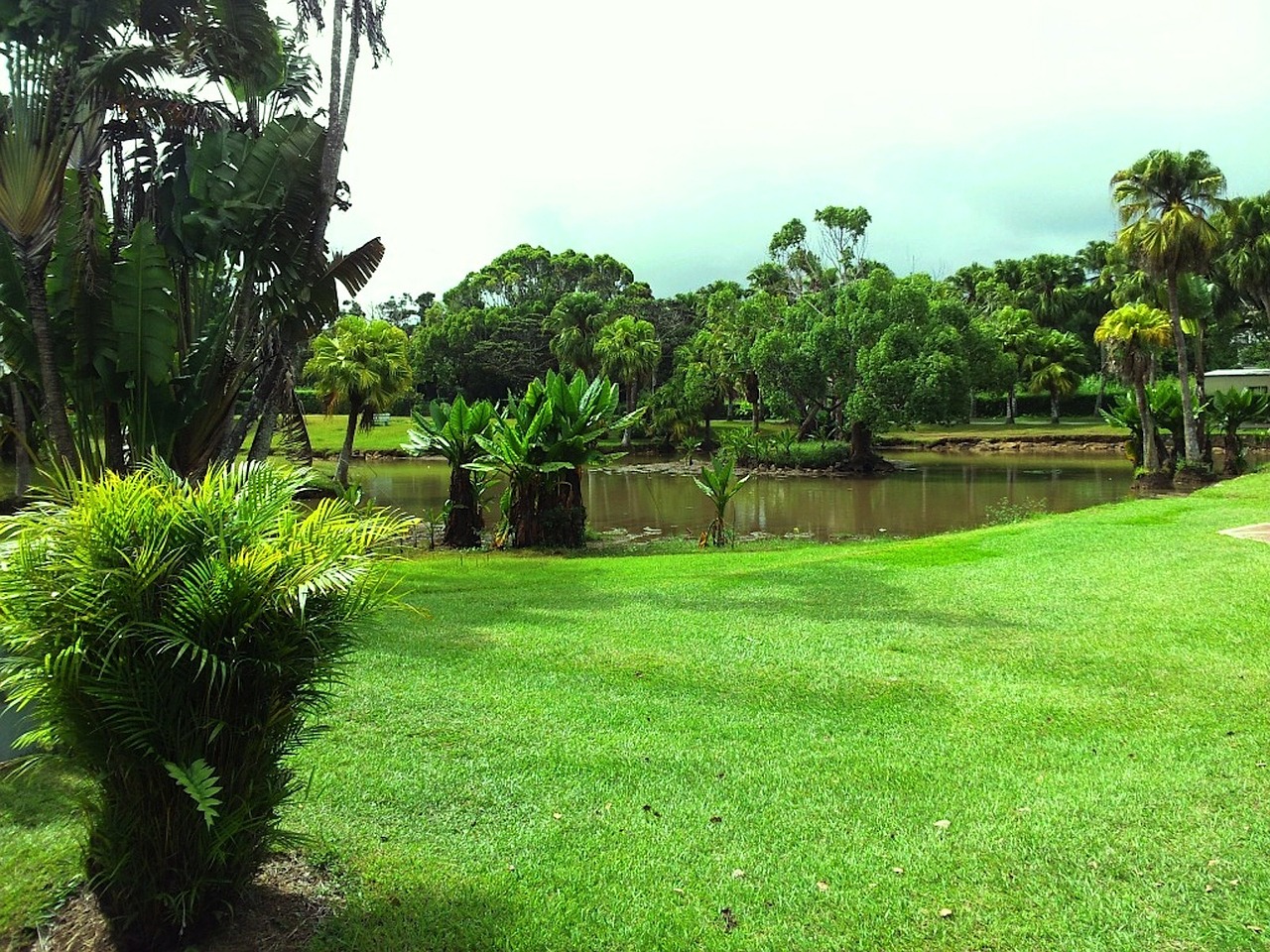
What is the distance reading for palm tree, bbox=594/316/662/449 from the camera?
50.0 meters

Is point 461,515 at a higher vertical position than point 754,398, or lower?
lower

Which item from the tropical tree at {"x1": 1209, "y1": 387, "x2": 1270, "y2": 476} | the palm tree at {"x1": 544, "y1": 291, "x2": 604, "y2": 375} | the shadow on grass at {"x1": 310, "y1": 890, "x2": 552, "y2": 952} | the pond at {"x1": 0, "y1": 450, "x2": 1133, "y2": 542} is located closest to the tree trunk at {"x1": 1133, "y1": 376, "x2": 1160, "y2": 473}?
the pond at {"x1": 0, "y1": 450, "x2": 1133, "y2": 542}

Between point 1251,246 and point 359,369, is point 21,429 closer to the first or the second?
point 359,369

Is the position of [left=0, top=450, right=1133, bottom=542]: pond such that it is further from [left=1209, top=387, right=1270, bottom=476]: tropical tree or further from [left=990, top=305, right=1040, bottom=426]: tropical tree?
[left=990, top=305, right=1040, bottom=426]: tropical tree

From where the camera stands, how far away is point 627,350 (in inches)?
1969

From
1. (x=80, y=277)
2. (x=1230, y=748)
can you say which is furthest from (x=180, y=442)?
(x=1230, y=748)

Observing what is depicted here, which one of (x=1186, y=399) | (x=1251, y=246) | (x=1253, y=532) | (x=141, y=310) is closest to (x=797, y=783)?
(x=141, y=310)

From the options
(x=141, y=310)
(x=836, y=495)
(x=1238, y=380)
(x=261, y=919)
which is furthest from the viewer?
(x=1238, y=380)

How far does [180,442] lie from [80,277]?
2.01m

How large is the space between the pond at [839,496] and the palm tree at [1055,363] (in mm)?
13657

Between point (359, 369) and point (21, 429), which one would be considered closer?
point (21, 429)

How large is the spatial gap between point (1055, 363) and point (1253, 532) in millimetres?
47668

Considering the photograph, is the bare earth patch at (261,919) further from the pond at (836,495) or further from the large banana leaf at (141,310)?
the pond at (836,495)

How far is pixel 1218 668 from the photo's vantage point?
5996 mm
